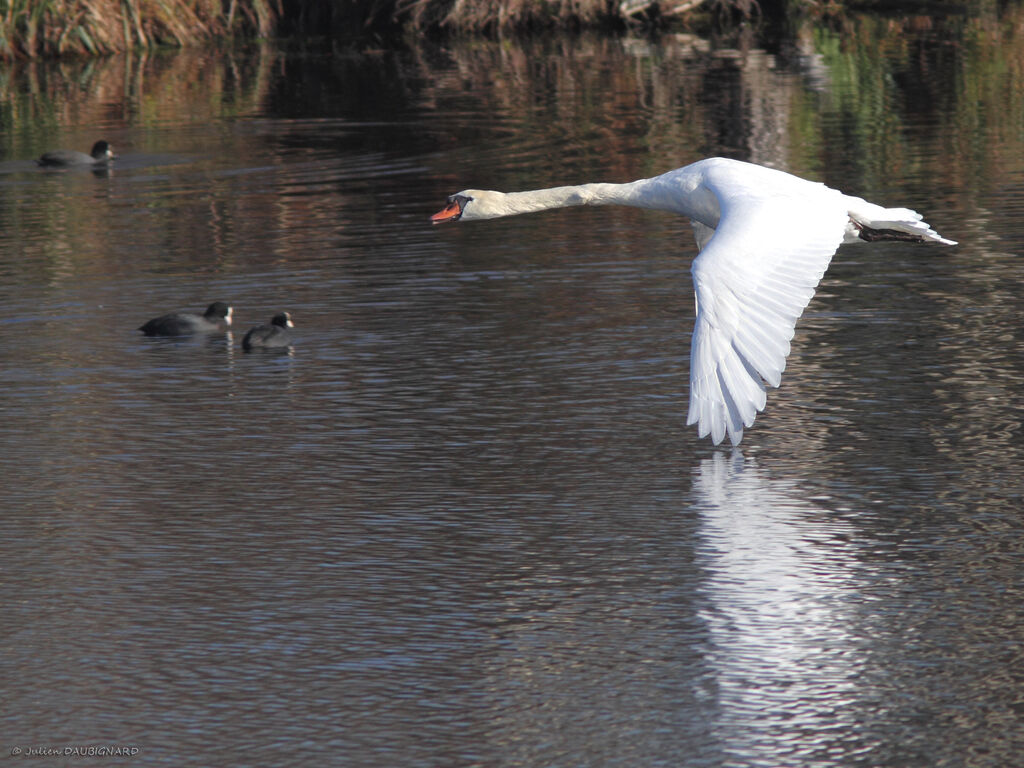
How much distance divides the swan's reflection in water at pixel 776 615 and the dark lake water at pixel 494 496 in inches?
0.7

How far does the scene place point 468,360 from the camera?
9.91 metres

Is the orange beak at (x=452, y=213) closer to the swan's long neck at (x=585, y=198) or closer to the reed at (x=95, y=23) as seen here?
the swan's long neck at (x=585, y=198)

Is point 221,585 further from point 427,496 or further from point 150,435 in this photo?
point 150,435

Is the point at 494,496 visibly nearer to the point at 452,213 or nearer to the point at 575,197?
the point at 575,197

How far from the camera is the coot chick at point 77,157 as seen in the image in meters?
19.1

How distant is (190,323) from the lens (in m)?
10.8

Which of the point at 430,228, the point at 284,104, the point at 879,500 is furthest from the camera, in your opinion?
the point at 284,104

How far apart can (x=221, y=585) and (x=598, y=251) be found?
6.97 meters

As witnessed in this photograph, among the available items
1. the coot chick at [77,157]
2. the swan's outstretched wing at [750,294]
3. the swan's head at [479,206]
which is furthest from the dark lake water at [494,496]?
the coot chick at [77,157]

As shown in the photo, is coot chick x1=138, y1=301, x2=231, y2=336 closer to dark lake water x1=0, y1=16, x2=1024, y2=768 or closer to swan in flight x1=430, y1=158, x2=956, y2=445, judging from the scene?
dark lake water x1=0, y1=16, x2=1024, y2=768

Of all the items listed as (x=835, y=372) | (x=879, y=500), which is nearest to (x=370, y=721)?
(x=879, y=500)

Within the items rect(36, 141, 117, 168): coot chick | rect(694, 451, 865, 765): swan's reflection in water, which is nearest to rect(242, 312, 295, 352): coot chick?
rect(694, 451, 865, 765): swan's reflection in water

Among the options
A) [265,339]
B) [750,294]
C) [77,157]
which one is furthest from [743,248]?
[77,157]

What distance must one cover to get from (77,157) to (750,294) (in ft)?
44.2
